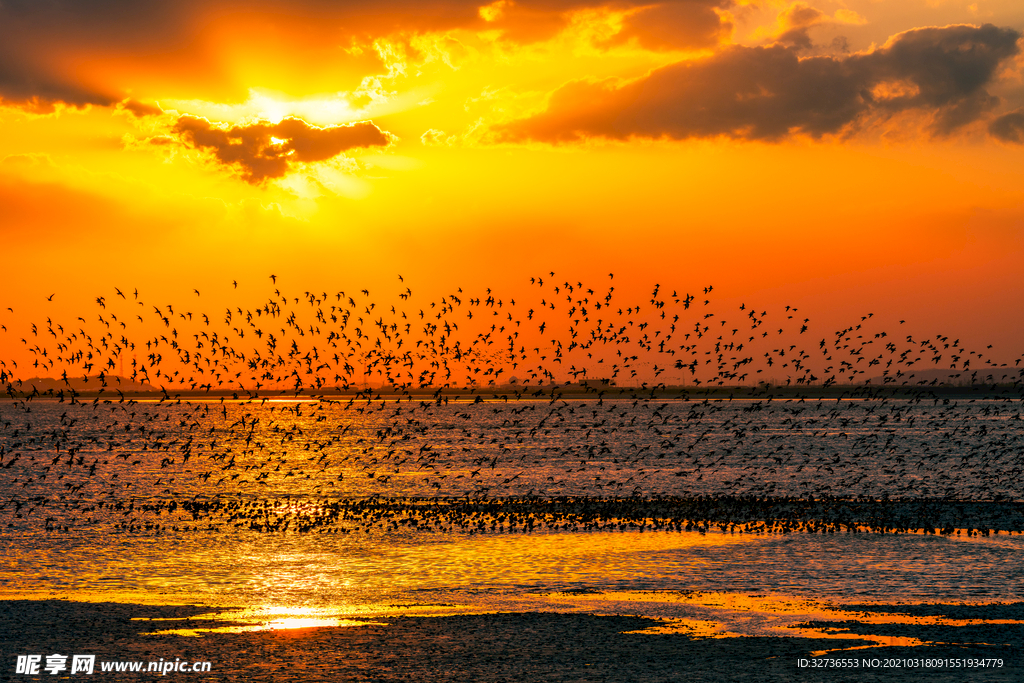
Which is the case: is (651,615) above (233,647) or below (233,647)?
below

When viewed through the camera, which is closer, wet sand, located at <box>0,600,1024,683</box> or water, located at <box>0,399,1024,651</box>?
wet sand, located at <box>0,600,1024,683</box>

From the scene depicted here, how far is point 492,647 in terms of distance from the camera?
60.0 feet

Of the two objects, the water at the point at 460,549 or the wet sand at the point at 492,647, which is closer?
the wet sand at the point at 492,647

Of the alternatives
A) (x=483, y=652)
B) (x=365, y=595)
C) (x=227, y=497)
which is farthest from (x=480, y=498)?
(x=483, y=652)

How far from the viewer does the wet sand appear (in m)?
16.4

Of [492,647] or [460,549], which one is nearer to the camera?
[492,647]

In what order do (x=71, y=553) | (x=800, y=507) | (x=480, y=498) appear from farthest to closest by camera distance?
(x=480, y=498), (x=800, y=507), (x=71, y=553)

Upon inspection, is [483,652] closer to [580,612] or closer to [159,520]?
[580,612]

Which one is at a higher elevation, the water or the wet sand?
the wet sand

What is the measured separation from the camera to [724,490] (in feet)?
201

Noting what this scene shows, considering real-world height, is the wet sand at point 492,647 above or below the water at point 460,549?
above

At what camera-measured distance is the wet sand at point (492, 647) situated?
16375 mm

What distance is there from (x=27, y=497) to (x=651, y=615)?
49.3 meters

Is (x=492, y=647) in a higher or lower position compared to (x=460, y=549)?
higher
